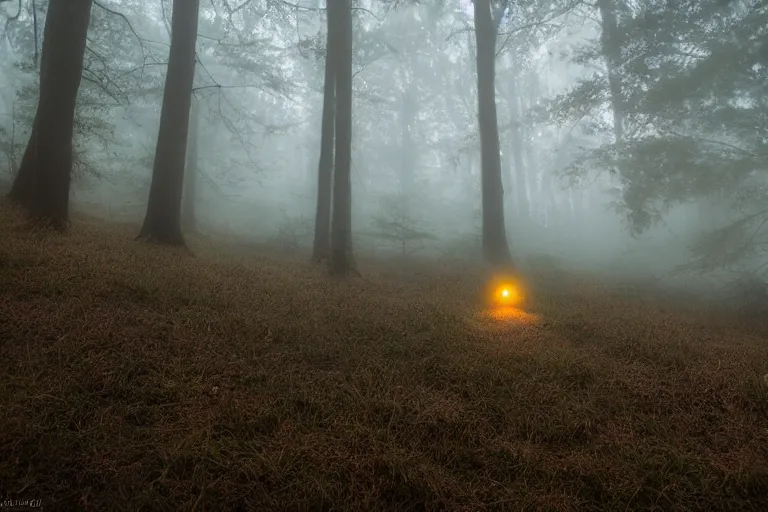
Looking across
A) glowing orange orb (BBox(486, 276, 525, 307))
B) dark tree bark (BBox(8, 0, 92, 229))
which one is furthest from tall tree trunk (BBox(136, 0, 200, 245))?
glowing orange orb (BBox(486, 276, 525, 307))

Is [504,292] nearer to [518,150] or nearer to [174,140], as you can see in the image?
[174,140]

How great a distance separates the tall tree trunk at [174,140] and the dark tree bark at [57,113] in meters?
1.50

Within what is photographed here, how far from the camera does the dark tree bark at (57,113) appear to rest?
23.7ft

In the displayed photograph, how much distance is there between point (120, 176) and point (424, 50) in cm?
2199

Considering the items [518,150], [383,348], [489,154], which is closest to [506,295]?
[383,348]

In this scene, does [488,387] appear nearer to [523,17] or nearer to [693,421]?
[693,421]

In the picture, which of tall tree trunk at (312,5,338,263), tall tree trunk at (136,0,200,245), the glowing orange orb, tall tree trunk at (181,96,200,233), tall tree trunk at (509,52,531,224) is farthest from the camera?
tall tree trunk at (509,52,531,224)

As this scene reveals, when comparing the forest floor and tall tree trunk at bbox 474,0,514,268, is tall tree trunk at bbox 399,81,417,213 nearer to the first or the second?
tall tree trunk at bbox 474,0,514,268

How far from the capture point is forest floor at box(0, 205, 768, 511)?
8.87ft

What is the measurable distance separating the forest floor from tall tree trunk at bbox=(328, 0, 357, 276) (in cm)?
367

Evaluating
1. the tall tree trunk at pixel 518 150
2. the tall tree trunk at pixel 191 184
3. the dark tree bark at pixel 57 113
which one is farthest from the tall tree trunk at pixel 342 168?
the tall tree trunk at pixel 518 150

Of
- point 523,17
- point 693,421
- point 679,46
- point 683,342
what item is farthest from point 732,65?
point 693,421

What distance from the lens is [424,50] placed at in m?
30.2

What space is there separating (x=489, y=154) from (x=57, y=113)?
432 inches
